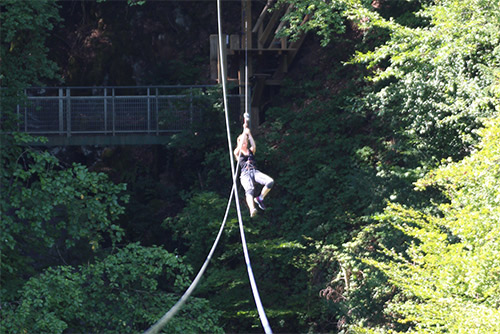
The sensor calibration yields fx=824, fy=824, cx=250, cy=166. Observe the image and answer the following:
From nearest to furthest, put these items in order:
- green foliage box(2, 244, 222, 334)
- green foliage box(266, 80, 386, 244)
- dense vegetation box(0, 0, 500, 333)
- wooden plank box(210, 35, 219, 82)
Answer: green foliage box(2, 244, 222, 334)
dense vegetation box(0, 0, 500, 333)
green foliage box(266, 80, 386, 244)
wooden plank box(210, 35, 219, 82)

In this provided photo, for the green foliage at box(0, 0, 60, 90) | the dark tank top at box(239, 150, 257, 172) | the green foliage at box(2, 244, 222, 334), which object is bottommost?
the green foliage at box(2, 244, 222, 334)

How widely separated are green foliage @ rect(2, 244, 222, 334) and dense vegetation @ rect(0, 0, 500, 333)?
0.03 meters

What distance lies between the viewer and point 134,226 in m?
17.1

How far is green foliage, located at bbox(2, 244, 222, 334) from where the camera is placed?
34.8 ft

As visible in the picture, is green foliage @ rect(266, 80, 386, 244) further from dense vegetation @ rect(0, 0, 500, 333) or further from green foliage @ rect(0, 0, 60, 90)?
green foliage @ rect(0, 0, 60, 90)

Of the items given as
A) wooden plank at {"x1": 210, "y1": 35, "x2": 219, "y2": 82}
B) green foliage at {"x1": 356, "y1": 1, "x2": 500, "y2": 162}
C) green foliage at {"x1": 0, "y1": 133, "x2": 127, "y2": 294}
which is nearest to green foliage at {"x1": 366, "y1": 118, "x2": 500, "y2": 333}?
green foliage at {"x1": 356, "y1": 1, "x2": 500, "y2": 162}

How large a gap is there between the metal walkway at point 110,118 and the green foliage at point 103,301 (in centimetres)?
493

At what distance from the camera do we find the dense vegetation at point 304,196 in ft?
35.3

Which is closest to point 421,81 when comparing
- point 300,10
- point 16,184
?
point 300,10

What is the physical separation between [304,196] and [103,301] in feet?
18.1

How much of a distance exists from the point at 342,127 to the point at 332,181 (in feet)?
4.37

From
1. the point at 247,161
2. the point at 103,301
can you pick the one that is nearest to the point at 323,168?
the point at 247,161

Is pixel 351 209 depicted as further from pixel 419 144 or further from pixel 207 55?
pixel 207 55

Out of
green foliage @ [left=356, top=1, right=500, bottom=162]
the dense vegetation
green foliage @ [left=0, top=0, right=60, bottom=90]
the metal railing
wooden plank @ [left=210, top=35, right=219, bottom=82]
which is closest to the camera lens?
the dense vegetation
